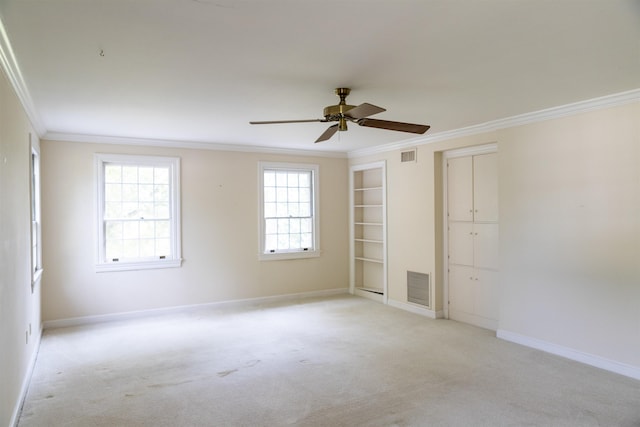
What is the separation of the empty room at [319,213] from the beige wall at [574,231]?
21 mm

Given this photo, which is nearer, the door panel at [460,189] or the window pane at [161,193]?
the door panel at [460,189]

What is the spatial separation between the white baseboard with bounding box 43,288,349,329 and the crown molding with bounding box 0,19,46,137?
2.63m

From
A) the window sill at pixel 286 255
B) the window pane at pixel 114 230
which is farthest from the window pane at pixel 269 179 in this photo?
the window pane at pixel 114 230

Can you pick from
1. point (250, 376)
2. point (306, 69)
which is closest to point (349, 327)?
point (250, 376)

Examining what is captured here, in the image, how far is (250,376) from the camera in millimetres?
3670

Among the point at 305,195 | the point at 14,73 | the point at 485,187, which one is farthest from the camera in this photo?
the point at 305,195

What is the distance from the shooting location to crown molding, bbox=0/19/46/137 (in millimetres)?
2444

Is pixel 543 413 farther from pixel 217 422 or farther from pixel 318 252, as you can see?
pixel 318 252

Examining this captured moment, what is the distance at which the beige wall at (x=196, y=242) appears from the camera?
5297 mm

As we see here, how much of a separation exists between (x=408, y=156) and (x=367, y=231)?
5.88ft

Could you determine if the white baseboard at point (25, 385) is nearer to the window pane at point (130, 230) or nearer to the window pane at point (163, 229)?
the window pane at point (130, 230)

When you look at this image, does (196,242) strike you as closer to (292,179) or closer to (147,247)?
(147,247)

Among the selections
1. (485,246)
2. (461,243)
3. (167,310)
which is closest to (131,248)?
(167,310)

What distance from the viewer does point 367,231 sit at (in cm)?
732
